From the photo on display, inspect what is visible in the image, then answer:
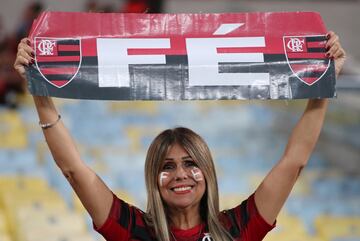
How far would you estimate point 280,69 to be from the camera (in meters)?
2.99

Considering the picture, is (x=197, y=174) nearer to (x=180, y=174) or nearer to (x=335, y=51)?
(x=180, y=174)

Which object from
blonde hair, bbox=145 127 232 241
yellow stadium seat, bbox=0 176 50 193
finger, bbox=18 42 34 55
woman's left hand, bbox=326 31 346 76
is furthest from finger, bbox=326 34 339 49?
yellow stadium seat, bbox=0 176 50 193

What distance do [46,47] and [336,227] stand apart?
3.89 metres

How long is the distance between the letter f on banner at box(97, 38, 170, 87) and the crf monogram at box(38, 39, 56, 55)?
15 cm

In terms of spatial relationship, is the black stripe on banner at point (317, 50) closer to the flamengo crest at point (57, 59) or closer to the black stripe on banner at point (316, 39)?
the black stripe on banner at point (316, 39)

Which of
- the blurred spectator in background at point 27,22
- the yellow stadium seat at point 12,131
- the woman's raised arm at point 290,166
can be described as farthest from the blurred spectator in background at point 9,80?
the woman's raised arm at point 290,166

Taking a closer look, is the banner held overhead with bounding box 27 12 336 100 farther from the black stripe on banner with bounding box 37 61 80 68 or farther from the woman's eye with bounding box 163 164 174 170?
the woman's eye with bounding box 163 164 174 170

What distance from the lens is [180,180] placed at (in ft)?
Answer: 9.59

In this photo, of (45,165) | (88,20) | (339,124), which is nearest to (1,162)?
(45,165)

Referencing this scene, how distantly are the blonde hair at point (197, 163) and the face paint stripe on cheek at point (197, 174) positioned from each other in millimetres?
13

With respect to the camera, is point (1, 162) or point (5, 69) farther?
point (5, 69)

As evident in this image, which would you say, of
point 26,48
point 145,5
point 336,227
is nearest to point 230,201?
point 336,227

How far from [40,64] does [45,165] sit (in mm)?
4289

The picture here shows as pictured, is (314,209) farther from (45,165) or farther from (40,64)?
(40,64)
